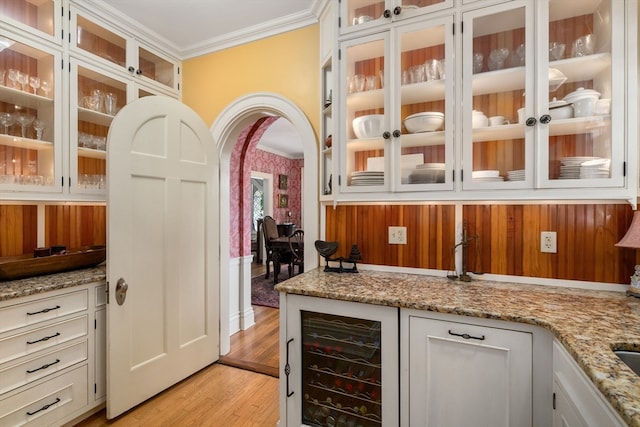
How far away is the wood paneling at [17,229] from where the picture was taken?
2004 mm

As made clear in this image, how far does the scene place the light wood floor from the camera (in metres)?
1.97

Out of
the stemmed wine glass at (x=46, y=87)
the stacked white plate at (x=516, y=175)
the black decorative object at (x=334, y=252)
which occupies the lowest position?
the black decorative object at (x=334, y=252)

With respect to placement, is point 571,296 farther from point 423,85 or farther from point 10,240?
point 10,240

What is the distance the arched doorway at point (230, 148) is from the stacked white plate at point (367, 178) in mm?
468

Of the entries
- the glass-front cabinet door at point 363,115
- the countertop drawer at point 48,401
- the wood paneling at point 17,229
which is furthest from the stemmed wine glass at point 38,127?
the glass-front cabinet door at point 363,115

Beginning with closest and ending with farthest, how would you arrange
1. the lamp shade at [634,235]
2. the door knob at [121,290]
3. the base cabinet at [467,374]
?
the base cabinet at [467,374] → the lamp shade at [634,235] → the door knob at [121,290]

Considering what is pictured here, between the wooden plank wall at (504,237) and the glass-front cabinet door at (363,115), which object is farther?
the glass-front cabinet door at (363,115)

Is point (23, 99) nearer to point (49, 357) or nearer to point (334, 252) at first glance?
point (49, 357)

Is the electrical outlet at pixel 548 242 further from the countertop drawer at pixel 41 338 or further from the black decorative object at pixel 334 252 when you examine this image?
the countertop drawer at pixel 41 338

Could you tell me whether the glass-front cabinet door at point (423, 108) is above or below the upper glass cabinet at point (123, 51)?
below

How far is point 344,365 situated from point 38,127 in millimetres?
2465

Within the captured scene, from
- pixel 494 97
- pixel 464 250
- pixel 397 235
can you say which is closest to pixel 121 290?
pixel 397 235

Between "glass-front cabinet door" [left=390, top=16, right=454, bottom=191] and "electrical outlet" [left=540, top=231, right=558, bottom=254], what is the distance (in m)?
0.62

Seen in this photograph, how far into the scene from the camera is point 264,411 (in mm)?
2076
